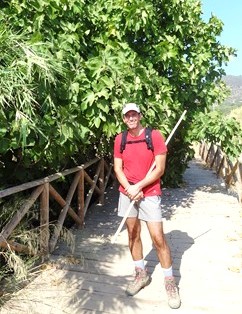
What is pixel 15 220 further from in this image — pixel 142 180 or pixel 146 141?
pixel 146 141

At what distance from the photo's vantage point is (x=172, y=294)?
3861 mm

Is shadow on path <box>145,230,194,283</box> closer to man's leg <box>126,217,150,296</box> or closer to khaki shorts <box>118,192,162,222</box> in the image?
man's leg <box>126,217,150,296</box>

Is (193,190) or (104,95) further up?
(104,95)

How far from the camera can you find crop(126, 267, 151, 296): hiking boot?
4039 mm

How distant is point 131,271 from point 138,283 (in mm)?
568

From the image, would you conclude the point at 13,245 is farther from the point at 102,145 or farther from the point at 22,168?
the point at 102,145

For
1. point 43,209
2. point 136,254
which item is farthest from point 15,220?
point 136,254

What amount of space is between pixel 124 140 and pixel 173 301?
1.77 m

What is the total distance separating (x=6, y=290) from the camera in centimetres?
394

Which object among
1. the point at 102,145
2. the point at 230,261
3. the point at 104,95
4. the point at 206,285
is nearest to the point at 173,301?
the point at 206,285

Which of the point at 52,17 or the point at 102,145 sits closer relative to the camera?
the point at 52,17

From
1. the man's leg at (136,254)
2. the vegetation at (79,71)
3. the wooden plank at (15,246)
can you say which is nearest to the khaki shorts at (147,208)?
the man's leg at (136,254)

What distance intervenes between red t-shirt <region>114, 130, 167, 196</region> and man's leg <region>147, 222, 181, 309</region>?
0.36m

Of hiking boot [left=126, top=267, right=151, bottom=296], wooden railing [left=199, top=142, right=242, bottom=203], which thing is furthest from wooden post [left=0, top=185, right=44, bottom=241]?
wooden railing [left=199, top=142, right=242, bottom=203]
